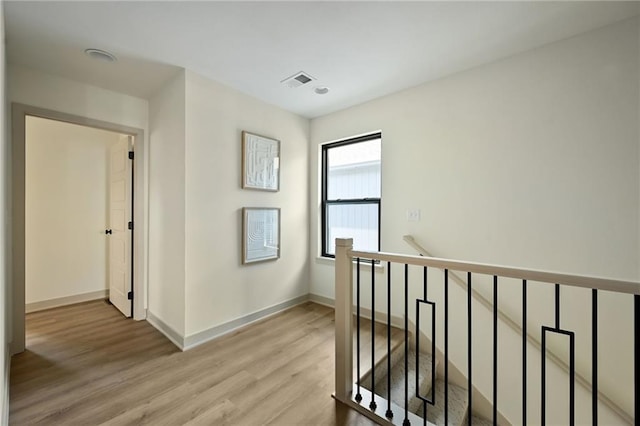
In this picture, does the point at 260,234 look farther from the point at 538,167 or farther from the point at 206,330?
the point at 538,167

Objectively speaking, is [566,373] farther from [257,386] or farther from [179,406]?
[179,406]

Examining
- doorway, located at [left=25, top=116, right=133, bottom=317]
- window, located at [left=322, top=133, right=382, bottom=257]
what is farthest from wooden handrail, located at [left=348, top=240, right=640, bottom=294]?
doorway, located at [left=25, top=116, right=133, bottom=317]

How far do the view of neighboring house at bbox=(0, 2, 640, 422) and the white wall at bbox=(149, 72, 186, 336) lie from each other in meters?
0.02

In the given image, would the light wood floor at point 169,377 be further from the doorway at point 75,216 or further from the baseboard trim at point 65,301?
the doorway at point 75,216

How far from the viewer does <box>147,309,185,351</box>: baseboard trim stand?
254 centimetres

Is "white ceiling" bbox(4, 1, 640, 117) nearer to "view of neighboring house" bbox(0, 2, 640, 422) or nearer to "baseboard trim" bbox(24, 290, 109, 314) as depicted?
"view of neighboring house" bbox(0, 2, 640, 422)

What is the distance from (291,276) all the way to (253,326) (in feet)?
2.64

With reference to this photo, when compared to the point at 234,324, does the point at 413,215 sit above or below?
above

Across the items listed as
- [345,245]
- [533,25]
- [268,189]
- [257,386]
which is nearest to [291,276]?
[268,189]

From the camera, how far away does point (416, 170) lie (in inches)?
114

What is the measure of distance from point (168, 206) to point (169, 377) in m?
1.53

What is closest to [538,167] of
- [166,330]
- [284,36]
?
[284,36]

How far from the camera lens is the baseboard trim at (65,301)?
335 centimetres

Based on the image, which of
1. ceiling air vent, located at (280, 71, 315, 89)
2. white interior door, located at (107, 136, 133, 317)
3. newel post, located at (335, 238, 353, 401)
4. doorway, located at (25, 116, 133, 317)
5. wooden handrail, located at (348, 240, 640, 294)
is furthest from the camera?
doorway, located at (25, 116, 133, 317)
